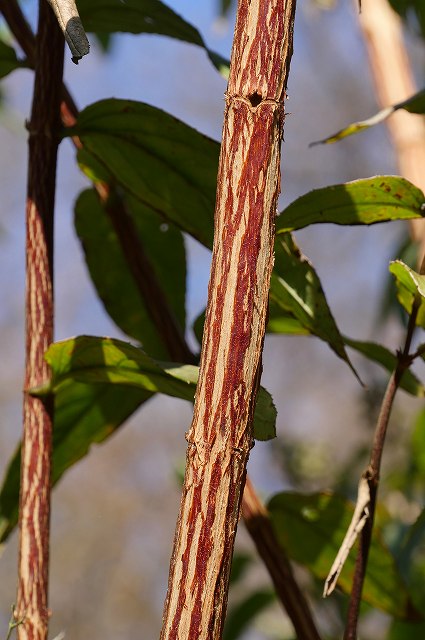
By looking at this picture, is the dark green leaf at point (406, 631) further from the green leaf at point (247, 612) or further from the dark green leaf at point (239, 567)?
the dark green leaf at point (239, 567)

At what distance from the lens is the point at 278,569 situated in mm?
421

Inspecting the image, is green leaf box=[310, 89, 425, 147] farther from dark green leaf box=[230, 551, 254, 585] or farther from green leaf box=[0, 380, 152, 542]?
dark green leaf box=[230, 551, 254, 585]

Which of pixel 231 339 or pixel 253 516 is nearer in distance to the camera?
pixel 231 339

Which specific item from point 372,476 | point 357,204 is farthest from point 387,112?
point 372,476

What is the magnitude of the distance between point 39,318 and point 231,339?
0.15 metres

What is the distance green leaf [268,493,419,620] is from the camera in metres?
0.46

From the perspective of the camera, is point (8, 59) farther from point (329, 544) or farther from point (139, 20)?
point (329, 544)

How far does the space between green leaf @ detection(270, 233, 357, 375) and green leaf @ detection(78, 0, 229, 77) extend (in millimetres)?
Result: 105

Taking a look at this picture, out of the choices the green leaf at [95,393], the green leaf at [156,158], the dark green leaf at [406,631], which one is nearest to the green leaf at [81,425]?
the green leaf at [95,393]

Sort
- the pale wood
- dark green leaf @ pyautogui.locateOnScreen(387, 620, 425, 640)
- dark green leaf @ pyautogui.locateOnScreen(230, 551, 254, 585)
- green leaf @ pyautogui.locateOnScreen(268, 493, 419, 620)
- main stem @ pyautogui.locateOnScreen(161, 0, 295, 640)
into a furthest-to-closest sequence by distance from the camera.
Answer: the pale wood
dark green leaf @ pyautogui.locateOnScreen(230, 551, 254, 585)
dark green leaf @ pyautogui.locateOnScreen(387, 620, 425, 640)
green leaf @ pyautogui.locateOnScreen(268, 493, 419, 620)
main stem @ pyautogui.locateOnScreen(161, 0, 295, 640)

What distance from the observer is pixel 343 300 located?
400cm

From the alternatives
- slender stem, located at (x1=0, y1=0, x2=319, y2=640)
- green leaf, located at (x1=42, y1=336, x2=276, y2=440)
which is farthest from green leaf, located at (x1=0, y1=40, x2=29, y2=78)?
green leaf, located at (x1=42, y1=336, x2=276, y2=440)

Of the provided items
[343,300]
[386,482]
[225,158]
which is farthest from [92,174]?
[343,300]

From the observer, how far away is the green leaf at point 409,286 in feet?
1.04
